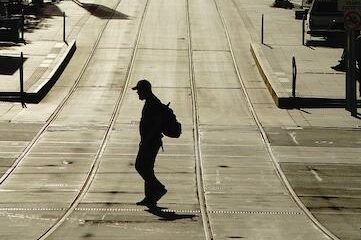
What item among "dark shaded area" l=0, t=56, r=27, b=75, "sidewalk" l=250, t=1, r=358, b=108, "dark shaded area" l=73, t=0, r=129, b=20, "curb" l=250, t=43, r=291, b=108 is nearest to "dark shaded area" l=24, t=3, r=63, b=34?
"dark shaded area" l=73, t=0, r=129, b=20

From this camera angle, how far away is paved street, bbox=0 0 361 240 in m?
12.4

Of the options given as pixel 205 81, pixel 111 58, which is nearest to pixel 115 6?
pixel 111 58

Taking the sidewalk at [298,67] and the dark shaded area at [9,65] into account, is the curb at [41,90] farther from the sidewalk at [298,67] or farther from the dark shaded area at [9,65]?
the sidewalk at [298,67]

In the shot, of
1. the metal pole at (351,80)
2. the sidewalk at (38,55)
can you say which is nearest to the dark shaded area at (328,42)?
the sidewalk at (38,55)

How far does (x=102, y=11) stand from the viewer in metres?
43.1

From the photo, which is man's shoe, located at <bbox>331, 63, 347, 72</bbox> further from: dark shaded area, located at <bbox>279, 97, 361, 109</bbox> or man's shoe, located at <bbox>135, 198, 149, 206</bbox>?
man's shoe, located at <bbox>135, 198, 149, 206</bbox>

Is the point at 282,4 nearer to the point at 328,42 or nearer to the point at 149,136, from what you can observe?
the point at 328,42

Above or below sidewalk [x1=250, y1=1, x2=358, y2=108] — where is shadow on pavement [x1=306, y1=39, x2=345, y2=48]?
below

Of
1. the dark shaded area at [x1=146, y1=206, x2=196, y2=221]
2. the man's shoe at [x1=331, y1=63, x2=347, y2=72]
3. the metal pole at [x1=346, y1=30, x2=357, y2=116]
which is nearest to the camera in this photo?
the dark shaded area at [x1=146, y1=206, x2=196, y2=221]

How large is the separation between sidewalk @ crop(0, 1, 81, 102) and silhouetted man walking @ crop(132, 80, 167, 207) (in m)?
11.0

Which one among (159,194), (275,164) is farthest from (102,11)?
(159,194)

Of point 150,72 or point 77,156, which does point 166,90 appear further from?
point 77,156

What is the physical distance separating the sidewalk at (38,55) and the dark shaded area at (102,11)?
78cm

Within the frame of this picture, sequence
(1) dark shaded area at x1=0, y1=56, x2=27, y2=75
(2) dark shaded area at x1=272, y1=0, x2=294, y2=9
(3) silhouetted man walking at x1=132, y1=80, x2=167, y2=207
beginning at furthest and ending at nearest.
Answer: (2) dark shaded area at x1=272, y1=0, x2=294, y2=9, (1) dark shaded area at x1=0, y1=56, x2=27, y2=75, (3) silhouetted man walking at x1=132, y1=80, x2=167, y2=207
